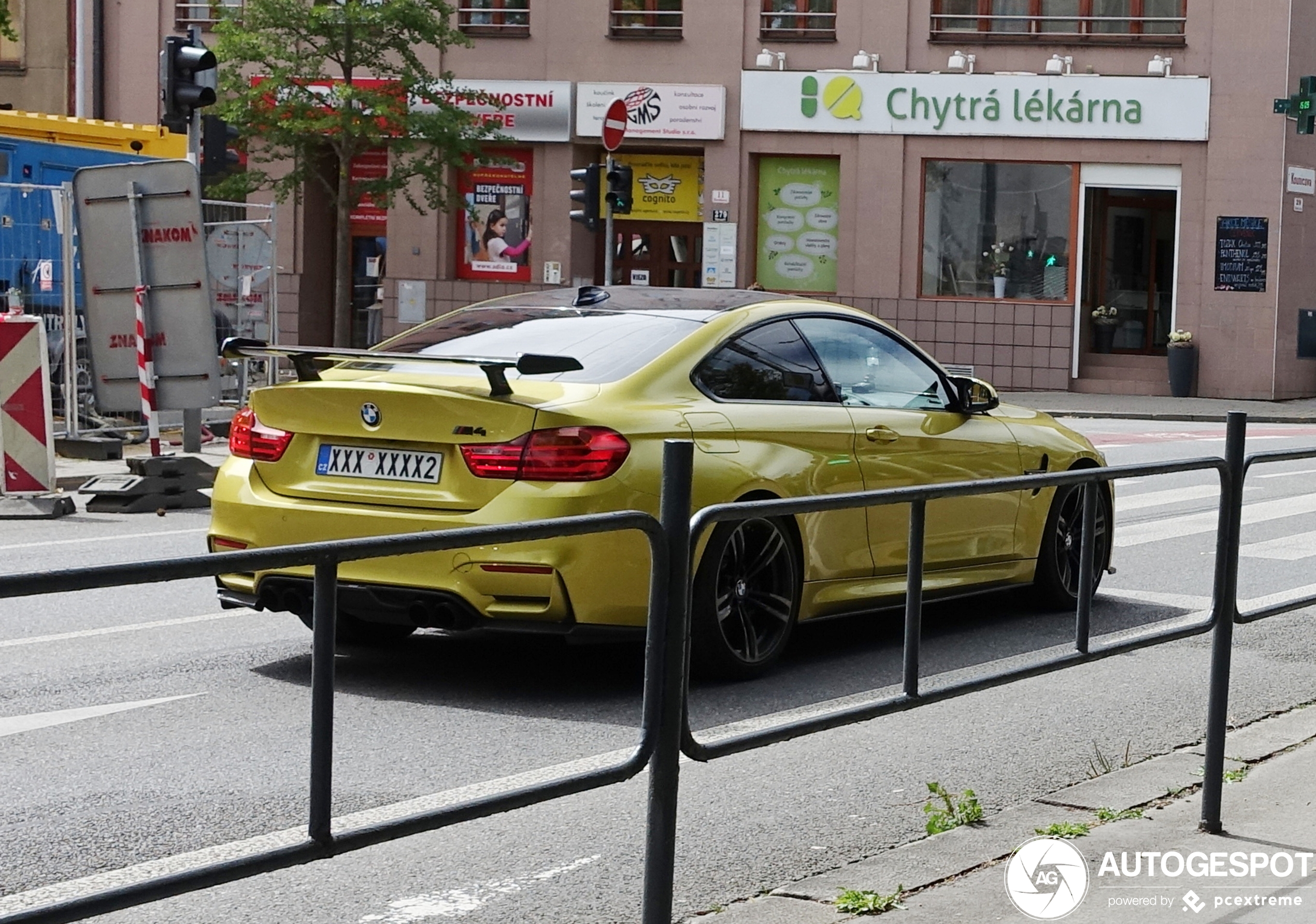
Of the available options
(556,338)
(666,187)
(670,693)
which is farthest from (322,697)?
(666,187)

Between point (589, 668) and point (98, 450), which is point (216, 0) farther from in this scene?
point (589, 668)

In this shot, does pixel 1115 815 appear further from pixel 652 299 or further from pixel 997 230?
pixel 997 230

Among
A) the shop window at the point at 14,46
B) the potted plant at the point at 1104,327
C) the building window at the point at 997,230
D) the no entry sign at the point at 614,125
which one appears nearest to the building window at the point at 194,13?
the shop window at the point at 14,46

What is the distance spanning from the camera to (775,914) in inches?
163

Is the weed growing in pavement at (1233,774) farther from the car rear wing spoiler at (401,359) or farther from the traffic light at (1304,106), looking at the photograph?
the traffic light at (1304,106)

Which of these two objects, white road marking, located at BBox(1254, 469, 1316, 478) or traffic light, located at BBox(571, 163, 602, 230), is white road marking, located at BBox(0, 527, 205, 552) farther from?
traffic light, located at BBox(571, 163, 602, 230)

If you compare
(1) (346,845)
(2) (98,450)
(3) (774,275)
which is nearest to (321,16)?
(3) (774,275)

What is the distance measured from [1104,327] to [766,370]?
24.1 metres

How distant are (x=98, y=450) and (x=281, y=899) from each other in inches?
510

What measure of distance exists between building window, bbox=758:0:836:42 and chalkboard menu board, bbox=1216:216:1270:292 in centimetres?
710

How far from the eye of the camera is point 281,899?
4336 mm

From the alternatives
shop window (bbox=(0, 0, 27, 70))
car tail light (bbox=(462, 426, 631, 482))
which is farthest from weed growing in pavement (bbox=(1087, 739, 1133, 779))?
shop window (bbox=(0, 0, 27, 70))

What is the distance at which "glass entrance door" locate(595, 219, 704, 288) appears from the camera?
31656mm

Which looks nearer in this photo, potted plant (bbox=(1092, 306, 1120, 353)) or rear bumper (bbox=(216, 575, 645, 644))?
rear bumper (bbox=(216, 575, 645, 644))
